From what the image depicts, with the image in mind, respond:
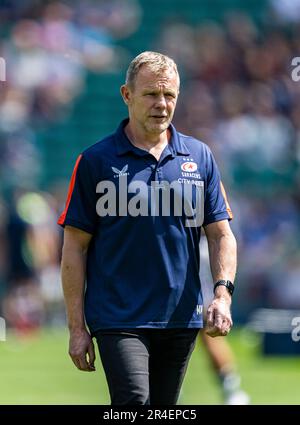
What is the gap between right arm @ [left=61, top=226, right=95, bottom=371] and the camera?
18.7 feet

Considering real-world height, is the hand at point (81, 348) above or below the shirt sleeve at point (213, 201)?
below

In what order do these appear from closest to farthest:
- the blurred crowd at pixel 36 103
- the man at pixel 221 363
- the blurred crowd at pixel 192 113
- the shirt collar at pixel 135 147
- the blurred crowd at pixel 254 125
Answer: the shirt collar at pixel 135 147 < the man at pixel 221 363 < the blurred crowd at pixel 36 103 < the blurred crowd at pixel 192 113 < the blurred crowd at pixel 254 125

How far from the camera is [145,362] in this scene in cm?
562

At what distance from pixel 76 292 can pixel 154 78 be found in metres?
1.10

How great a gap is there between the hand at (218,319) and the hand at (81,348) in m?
0.59

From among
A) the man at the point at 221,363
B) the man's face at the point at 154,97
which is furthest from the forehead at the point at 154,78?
the man at the point at 221,363

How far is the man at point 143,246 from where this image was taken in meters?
5.69

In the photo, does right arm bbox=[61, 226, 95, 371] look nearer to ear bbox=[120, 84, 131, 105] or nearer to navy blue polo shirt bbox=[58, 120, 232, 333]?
navy blue polo shirt bbox=[58, 120, 232, 333]

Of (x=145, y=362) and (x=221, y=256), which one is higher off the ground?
(x=221, y=256)

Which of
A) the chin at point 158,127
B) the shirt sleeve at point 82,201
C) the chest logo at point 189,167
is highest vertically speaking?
the chin at point 158,127

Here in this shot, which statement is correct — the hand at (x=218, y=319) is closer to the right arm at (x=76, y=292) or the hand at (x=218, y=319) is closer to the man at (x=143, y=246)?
the man at (x=143, y=246)

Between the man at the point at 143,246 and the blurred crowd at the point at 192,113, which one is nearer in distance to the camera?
the man at the point at 143,246

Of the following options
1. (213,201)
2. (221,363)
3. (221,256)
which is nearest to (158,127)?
(213,201)

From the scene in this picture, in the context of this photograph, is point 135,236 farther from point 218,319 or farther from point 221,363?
point 221,363
